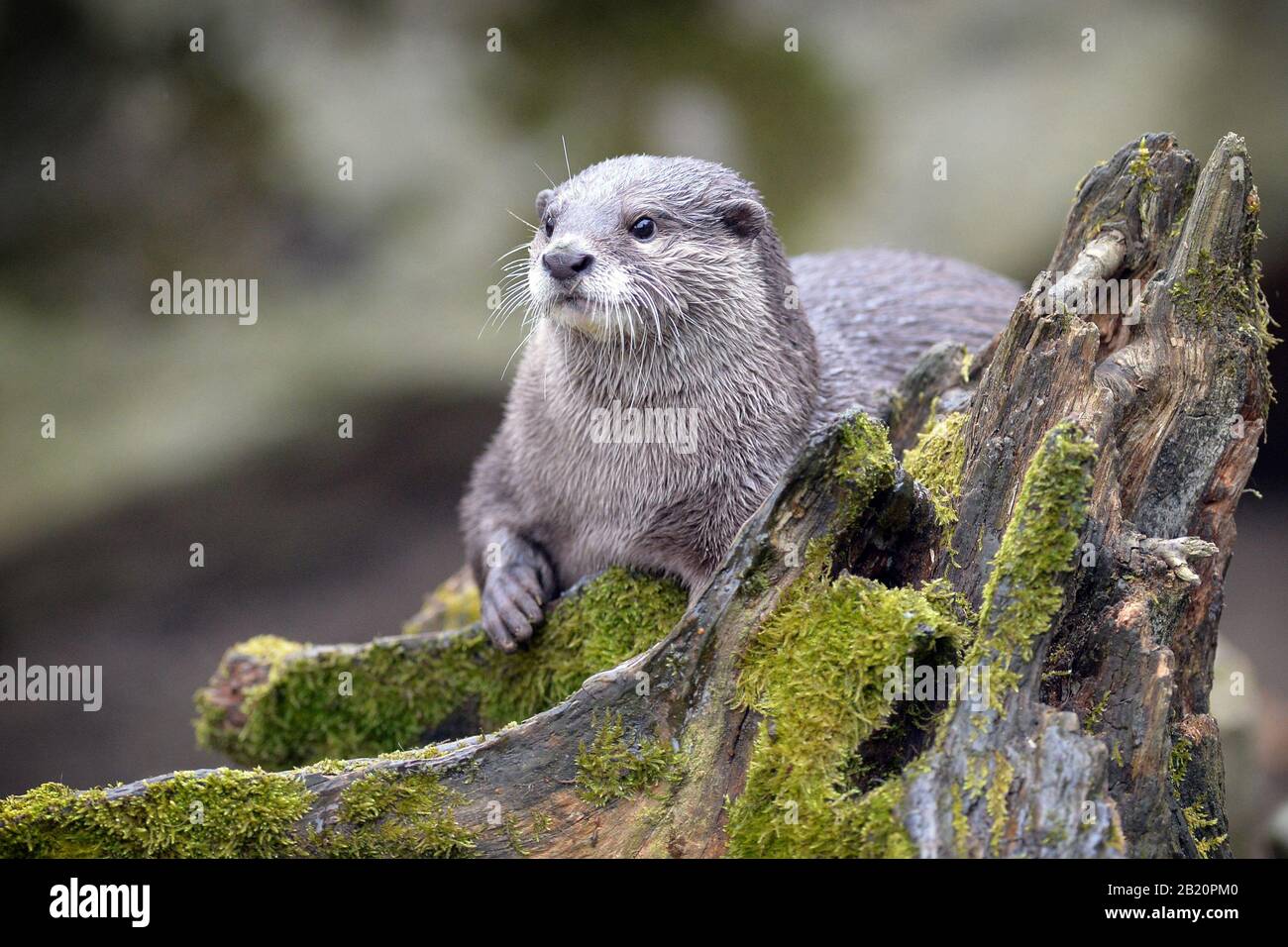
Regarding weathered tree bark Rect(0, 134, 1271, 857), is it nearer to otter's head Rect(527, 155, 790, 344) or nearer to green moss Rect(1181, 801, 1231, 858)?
green moss Rect(1181, 801, 1231, 858)

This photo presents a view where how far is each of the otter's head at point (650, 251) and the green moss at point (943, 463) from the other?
564 mm

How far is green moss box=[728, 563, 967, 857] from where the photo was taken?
6.15 feet

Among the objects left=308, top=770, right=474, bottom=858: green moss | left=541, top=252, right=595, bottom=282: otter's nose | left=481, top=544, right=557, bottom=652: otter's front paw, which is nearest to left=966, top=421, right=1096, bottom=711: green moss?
left=308, top=770, right=474, bottom=858: green moss

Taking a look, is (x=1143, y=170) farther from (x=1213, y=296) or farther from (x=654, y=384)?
(x=654, y=384)

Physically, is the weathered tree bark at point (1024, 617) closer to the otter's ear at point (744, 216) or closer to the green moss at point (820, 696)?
the green moss at point (820, 696)

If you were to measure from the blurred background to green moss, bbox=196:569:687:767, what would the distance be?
2.89m

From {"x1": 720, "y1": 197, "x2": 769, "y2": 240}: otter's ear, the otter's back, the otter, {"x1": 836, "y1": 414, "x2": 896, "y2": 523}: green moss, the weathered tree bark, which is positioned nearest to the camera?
the weathered tree bark

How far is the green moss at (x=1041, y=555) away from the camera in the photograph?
187cm

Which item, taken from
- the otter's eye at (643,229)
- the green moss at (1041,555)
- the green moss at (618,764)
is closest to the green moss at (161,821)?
the green moss at (618,764)

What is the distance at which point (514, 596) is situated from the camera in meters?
2.83

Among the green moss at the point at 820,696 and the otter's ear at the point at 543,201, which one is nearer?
the green moss at the point at 820,696
